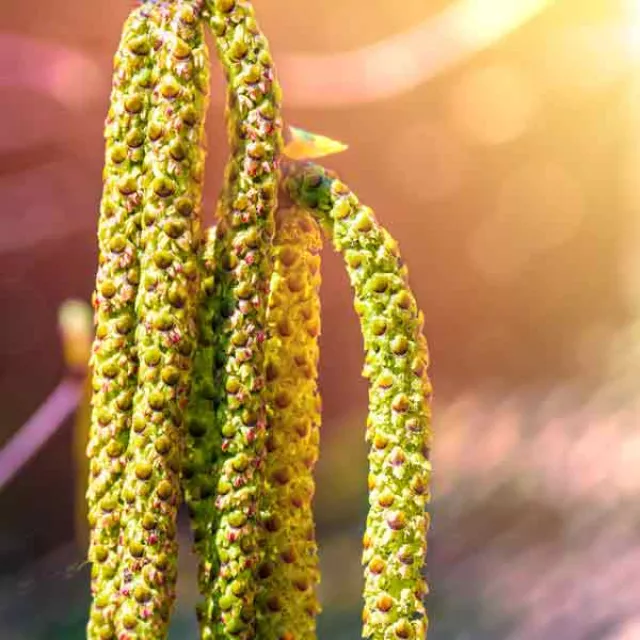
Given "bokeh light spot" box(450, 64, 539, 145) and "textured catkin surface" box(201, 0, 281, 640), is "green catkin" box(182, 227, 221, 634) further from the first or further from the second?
"bokeh light spot" box(450, 64, 539, 145)

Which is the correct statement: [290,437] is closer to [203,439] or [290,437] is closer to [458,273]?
[203,439]

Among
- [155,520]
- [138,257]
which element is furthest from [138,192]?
[155,520]

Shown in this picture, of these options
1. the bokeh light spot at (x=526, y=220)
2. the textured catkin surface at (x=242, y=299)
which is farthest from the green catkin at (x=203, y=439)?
the bokeh light spot at (x=526, y=220)

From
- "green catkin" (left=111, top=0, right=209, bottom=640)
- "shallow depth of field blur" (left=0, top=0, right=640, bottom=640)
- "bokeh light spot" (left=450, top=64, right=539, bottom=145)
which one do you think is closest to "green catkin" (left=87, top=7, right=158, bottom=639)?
"green catkin" (left=111, top=0, right=209, bottom=640)

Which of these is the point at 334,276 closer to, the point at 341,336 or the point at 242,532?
the point at 341,336

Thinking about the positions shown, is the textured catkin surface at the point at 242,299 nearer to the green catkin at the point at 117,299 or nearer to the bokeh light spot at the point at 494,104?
the green catkin at the point at 117,299

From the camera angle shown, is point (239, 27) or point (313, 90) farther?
point (313, 90)
